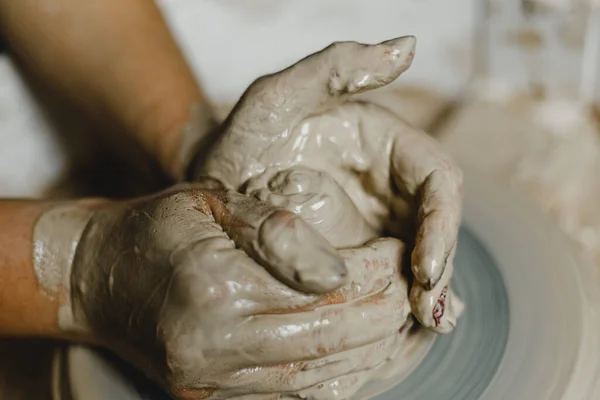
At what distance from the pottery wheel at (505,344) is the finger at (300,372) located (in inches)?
4.7

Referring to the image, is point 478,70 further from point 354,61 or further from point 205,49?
point 354,61

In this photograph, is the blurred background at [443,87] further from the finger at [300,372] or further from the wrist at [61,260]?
the finger at [300,372]

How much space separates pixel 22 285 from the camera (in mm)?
1227

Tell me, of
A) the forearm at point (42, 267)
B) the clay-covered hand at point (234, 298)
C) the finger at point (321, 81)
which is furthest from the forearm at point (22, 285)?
the finger at point (321, 81)

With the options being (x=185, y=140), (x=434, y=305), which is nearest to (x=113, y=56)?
(x=185, y=140)

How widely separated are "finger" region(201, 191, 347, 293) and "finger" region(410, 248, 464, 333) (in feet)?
0.64

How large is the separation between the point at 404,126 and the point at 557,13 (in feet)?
4.39

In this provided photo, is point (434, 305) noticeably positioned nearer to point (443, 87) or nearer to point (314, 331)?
point (314, 331)

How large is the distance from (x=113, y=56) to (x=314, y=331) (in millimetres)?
967

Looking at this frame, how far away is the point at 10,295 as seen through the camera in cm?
123

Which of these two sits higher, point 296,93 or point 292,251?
point 296,93

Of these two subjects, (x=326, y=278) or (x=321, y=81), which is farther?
(x=321, y=81)

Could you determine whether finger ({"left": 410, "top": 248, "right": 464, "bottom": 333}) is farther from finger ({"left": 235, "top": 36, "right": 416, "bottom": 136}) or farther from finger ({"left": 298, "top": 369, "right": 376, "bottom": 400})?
finger ({"left": 235, "top": 36, "right": 416, "bottom": 136})

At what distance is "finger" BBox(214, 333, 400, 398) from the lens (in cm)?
102
